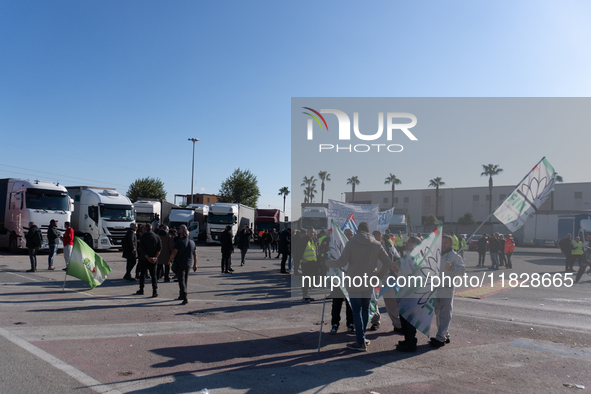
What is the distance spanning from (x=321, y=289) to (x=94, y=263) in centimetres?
629

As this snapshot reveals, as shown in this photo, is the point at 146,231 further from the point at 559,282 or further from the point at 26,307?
the point at 559,282

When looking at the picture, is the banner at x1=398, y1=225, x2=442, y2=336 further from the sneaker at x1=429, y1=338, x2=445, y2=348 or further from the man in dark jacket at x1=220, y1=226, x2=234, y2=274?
the man in dark jacket at x1=220, y1=226, x2=234, y2=274

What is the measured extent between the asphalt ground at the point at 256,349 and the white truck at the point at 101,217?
14.0 metres

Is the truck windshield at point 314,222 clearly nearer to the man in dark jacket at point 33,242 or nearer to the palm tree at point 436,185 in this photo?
the man in dark jacket at point 33,242

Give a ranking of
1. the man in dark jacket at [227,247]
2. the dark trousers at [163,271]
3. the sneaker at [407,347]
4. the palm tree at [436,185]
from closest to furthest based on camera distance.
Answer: the sneaker at [407,347], the dark trousers at [163,271], the man in dark jacket at [227,247], the palm tree at [436,185]

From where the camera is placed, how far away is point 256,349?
6203 millimetres

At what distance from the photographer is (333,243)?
7137 mm

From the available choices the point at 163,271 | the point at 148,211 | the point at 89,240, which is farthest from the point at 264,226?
the point at 163,271

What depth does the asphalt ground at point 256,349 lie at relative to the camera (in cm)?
482

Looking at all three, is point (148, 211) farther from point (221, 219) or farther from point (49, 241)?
point (49, 241)

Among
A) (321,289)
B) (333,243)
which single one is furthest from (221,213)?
(333,243)

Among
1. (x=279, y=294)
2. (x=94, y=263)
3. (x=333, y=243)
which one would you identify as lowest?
(x=279, y=294)

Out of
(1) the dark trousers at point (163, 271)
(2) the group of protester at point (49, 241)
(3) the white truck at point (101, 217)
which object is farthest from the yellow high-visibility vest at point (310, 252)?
(3) the white truck at point (101, 217)

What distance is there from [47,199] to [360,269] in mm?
20006
